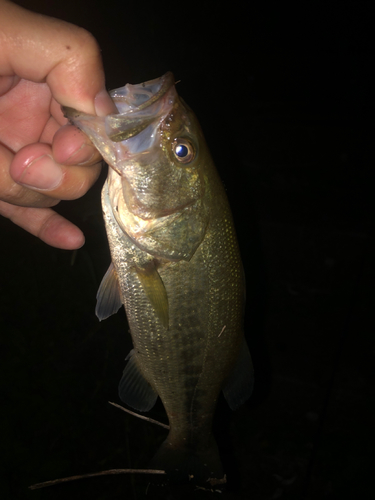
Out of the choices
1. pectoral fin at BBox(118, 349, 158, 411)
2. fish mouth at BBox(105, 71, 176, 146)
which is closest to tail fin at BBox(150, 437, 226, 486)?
pectoral fin at BBox(118, 349, 158, 411)

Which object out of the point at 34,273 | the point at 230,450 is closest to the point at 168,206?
the point at 34,273

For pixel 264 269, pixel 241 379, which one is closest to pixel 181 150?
pixel 241 379

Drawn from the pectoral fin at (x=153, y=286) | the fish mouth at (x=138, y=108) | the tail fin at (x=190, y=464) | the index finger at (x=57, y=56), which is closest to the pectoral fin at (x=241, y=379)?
the tail fin at (x=190, y=464)

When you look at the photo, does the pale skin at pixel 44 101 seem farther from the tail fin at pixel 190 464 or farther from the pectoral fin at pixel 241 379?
the tail fin at pixel 190 464

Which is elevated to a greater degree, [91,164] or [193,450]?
[91,164]

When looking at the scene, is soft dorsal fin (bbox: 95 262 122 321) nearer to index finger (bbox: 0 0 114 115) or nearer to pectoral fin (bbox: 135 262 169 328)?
pectoral fin (bbox: 135 262 169 328)

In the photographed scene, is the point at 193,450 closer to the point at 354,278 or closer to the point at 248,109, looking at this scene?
the point at 354,278
